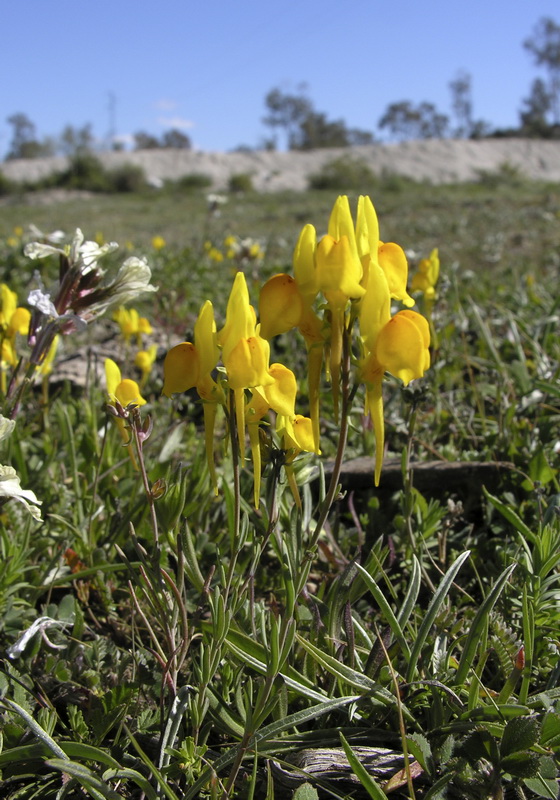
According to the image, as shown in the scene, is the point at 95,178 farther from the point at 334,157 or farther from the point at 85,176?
the point at 334,157

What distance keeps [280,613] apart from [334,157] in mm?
46253

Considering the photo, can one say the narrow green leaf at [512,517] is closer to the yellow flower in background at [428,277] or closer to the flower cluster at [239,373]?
the flower cluster at [239,373]

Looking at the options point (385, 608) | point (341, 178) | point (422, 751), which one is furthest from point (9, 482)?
point (341, 178)

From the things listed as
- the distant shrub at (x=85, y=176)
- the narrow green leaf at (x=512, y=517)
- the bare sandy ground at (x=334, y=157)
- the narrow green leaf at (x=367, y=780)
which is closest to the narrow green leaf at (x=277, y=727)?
the narrow green leaf at (x=367, y=780)

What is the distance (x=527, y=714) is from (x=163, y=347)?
293 cm

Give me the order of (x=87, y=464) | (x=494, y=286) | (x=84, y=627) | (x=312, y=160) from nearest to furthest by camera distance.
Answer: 1. (x=84, y=627)
2. (x=87, y=464)
3. (x=494, y=286)
4. (x=312, y=160)

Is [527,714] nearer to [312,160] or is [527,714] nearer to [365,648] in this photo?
[365,648]

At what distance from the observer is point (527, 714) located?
1236mm

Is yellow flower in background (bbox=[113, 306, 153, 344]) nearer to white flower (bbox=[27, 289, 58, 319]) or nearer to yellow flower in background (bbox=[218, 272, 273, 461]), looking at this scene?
white flower (bbox=[27, 289, 58, 319])

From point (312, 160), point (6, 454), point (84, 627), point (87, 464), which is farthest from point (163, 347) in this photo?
point (312, 160)

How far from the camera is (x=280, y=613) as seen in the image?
1645 millimetres

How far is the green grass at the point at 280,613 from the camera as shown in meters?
1.20

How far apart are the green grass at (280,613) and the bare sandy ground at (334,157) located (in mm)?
38636

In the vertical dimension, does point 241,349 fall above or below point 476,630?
above
